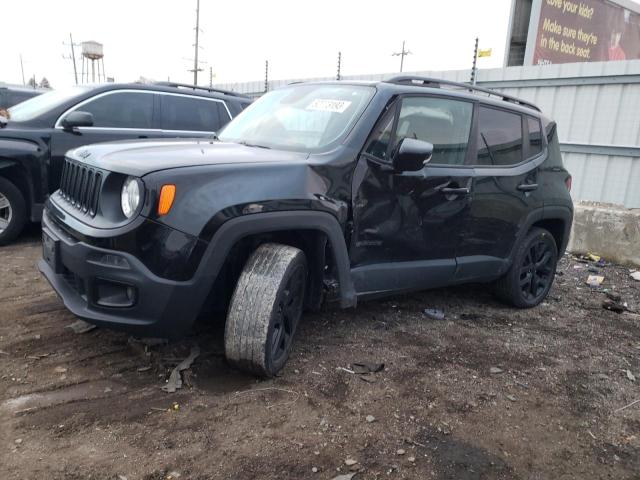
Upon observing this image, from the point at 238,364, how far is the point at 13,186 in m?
3.72

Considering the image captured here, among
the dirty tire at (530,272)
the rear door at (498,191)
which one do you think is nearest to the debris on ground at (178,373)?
the rear door at (498,191)

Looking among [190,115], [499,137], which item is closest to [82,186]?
[499,137]

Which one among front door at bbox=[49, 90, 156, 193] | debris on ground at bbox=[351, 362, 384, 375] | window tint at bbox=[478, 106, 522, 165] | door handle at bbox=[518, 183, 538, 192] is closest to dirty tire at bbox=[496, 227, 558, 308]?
door handle at bbox=[518, 183, 538, 192]

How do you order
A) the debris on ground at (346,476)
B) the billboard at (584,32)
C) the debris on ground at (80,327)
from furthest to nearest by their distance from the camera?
the billboard at (584,32) → the debris on ground at (80,327) → the debris on ground at (346,476)

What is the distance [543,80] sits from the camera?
7.75 meters

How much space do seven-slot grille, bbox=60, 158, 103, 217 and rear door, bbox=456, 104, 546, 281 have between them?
2561 mm

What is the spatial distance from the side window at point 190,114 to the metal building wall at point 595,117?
482 centimetres

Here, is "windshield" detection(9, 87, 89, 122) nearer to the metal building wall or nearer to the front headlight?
the front headlight

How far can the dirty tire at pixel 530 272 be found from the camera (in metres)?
4.42

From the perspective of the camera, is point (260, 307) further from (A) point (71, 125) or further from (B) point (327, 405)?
(A) point (71, 125)

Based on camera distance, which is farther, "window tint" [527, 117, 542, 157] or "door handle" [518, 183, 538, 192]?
"window tint" [527, 117, 542, 157]

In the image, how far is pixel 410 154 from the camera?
3127 millimetres

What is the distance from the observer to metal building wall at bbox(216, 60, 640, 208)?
6.91 metres

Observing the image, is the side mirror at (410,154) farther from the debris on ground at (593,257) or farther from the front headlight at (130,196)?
the debris on ground at (593,257)
